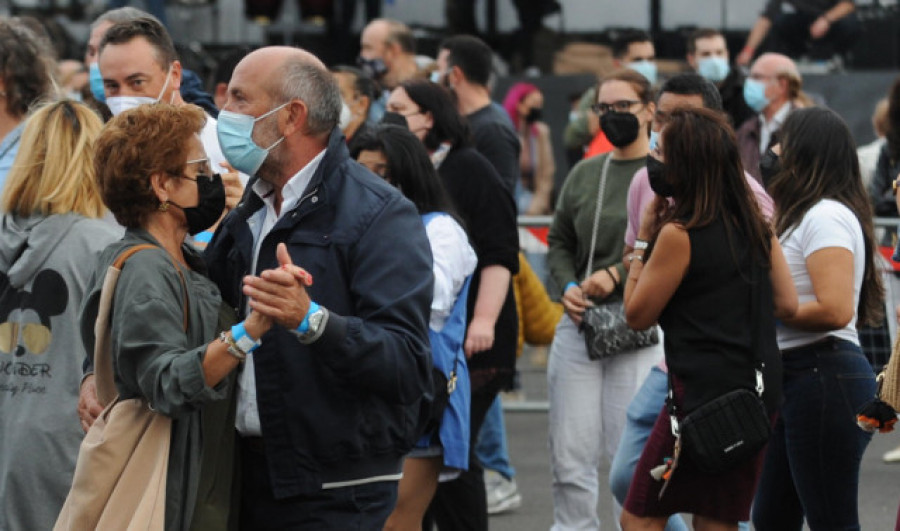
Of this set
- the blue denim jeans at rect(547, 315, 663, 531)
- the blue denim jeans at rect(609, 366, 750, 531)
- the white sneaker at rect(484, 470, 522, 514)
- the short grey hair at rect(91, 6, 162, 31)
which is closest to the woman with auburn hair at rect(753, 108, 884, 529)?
the blue denim jeans at rect(609, 366, 750, 531)

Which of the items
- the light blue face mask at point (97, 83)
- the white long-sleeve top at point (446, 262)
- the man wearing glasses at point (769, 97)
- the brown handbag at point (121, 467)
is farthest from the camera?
the man wearing glasses at point (769, 97)

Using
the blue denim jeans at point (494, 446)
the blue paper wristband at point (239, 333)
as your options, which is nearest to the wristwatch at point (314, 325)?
the blue paper wristband at point (239, 333)

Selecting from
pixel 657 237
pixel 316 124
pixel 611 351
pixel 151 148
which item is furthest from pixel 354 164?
pixel 611 351

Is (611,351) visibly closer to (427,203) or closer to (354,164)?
(427,203)

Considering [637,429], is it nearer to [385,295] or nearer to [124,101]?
[385,295]

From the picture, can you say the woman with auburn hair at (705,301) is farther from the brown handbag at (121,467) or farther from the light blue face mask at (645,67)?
the light blue face mask at (645,67)

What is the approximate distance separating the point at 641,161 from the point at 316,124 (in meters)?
2.88

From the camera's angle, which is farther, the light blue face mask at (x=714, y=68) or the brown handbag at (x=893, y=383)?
the light blue face mask at (x=714, y=68)

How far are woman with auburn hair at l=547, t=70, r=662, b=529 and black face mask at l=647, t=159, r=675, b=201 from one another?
135 cm

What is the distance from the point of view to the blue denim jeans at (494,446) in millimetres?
7941

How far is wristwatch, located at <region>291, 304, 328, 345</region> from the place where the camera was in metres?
3.74

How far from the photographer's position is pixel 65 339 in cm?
508

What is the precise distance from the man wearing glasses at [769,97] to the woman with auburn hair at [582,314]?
8.51ft

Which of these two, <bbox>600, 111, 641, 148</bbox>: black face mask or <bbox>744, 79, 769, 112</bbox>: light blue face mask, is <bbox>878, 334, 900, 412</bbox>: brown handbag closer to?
<bbox>600, 111, 641, 148</bbox>: black face mask
